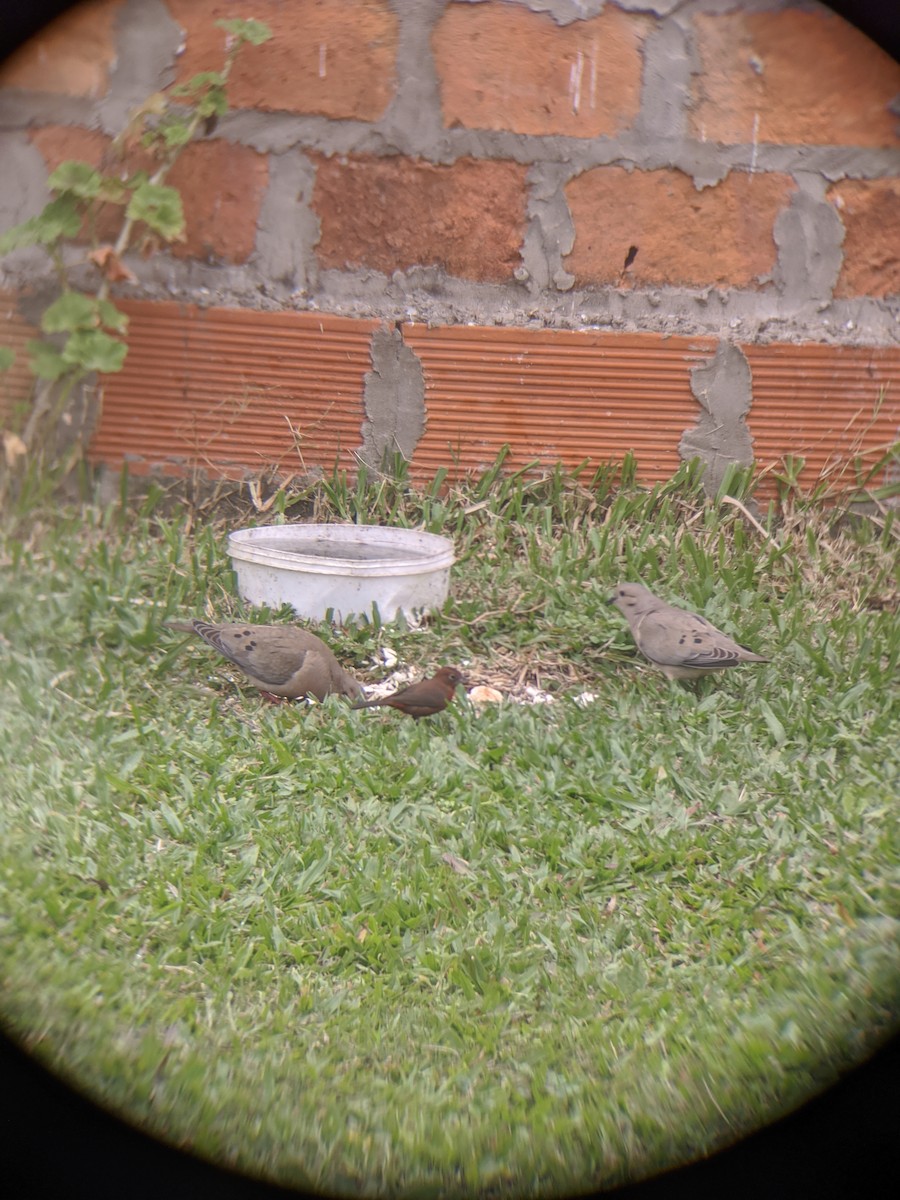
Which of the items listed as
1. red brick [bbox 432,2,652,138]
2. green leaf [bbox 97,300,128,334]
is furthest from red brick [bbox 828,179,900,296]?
green leaf [bbox 97,300,128,334]

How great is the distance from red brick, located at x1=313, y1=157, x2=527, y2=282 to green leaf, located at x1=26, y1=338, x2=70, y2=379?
29 cm

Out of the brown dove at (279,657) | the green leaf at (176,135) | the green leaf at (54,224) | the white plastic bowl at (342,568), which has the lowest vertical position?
the brown dove at (279,657)

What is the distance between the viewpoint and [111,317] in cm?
104

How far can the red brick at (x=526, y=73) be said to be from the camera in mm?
988

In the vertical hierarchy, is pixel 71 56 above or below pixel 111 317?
above

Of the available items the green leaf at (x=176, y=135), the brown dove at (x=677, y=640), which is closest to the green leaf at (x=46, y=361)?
the green leaf at (x=176, y=135)

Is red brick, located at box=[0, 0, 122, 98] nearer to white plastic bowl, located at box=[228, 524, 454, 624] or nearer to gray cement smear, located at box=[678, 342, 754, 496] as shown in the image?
white plastic bowl, located at box=[228, 524, 454, 624]

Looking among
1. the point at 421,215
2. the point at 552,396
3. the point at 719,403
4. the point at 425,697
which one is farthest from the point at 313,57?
the point at 425,697

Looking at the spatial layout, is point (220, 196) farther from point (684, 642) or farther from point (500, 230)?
point (684, 642)

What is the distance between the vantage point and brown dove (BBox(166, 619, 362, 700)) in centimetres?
97

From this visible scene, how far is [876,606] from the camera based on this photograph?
105 cm

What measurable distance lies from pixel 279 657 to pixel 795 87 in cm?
75

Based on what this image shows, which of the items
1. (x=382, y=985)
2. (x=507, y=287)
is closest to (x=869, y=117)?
(x=507, y=287)

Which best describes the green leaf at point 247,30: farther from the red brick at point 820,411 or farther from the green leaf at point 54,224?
the red brick at point 820,411
